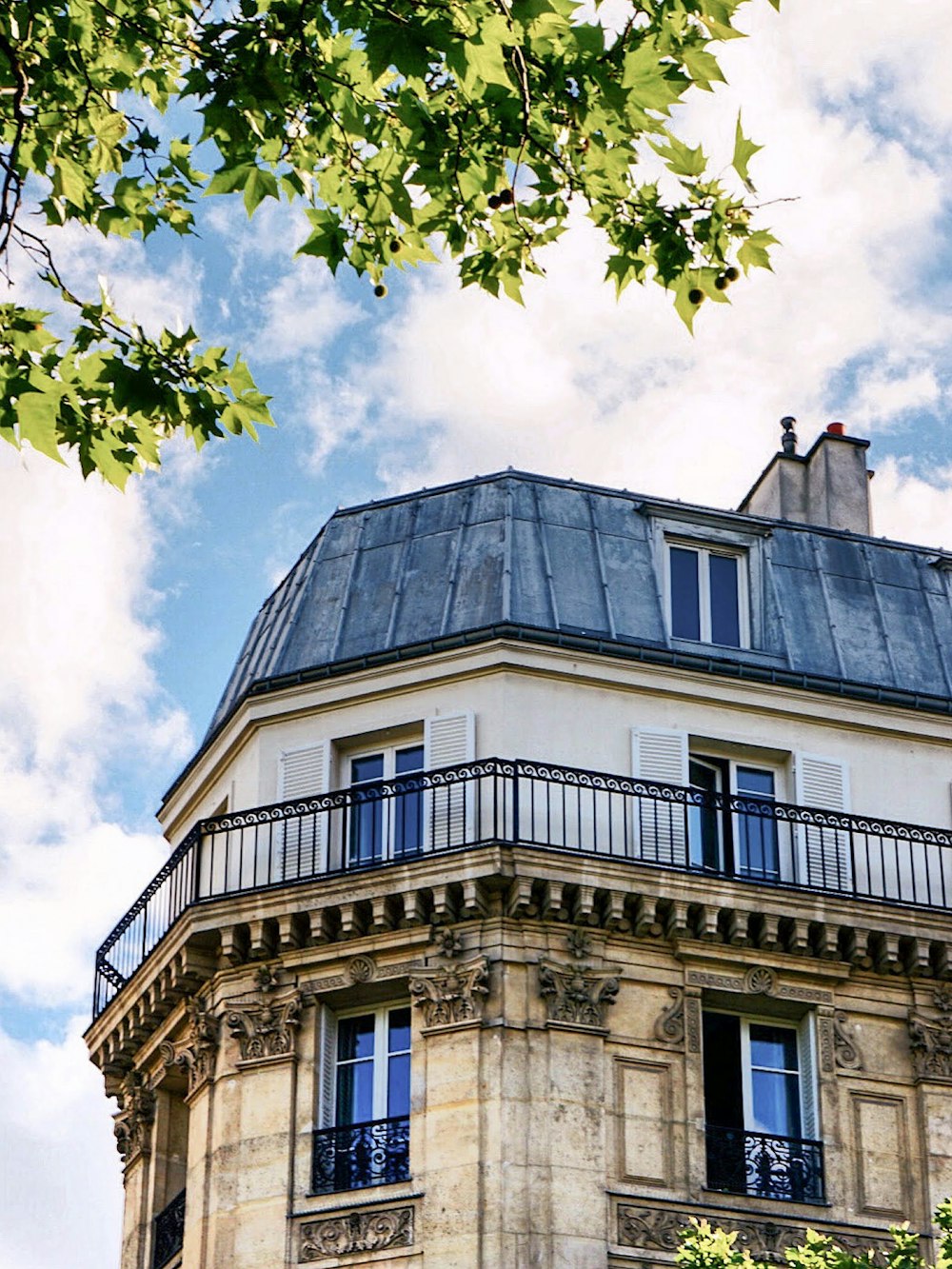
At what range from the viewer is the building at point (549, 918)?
22.6 m

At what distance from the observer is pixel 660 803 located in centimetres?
2427

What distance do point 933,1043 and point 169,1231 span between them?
24.8ft

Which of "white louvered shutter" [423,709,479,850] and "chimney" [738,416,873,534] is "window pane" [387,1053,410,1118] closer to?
"white louvered shutter" [423,709,479,850]

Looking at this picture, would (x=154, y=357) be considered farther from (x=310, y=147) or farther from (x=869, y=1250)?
(x=869, y=1250)

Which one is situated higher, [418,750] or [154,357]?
[418,750]

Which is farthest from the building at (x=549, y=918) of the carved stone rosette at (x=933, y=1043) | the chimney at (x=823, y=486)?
the chimney at (x=823, y=486)

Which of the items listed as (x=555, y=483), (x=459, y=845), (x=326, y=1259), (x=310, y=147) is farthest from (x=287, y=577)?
(x=310, y=147)

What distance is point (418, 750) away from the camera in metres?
24.9

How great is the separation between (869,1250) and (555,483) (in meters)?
8.86

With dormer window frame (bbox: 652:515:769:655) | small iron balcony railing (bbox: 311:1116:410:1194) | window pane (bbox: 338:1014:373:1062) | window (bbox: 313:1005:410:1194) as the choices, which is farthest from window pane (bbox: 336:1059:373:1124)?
dormer window frame (bbox: 652:515:769:655)

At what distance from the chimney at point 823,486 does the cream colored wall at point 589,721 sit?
4102 millimetres

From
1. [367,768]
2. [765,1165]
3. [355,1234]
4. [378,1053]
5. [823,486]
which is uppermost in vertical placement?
[823,486]

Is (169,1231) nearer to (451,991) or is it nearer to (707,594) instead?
(451,991)

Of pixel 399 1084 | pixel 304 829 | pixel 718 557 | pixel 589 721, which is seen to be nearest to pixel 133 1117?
pixel 304 829
